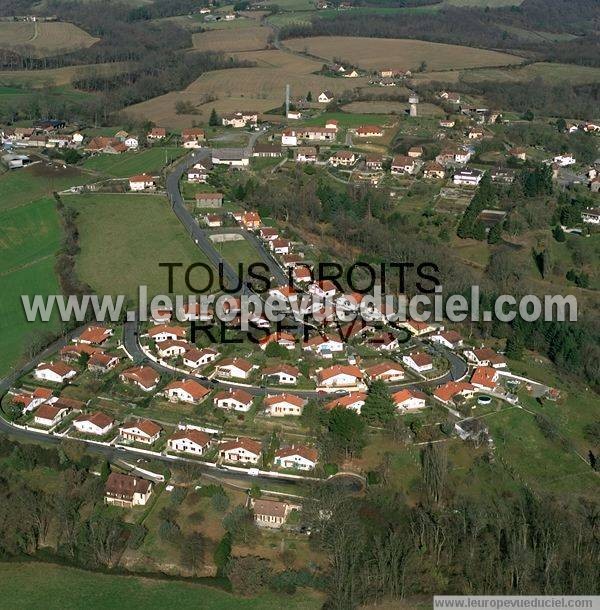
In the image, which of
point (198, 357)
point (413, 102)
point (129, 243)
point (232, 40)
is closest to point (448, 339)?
point (198, 357)

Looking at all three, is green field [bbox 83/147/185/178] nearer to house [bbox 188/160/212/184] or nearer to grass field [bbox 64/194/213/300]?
house [bbox 188/160/212/184]

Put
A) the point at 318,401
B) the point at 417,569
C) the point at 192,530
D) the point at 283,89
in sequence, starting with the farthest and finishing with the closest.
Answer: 1. the point at 283,89
2. the point at 318,401
3. the point at 192,530
4. the point at 417,569

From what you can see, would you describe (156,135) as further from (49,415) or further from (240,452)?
(240,452)

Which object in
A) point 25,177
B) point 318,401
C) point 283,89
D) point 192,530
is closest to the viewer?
point 192,530

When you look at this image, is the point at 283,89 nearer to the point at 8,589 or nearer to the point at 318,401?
the point at 318,401

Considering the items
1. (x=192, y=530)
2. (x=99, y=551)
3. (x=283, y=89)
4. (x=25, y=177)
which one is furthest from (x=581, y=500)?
(x=283, y=89)
